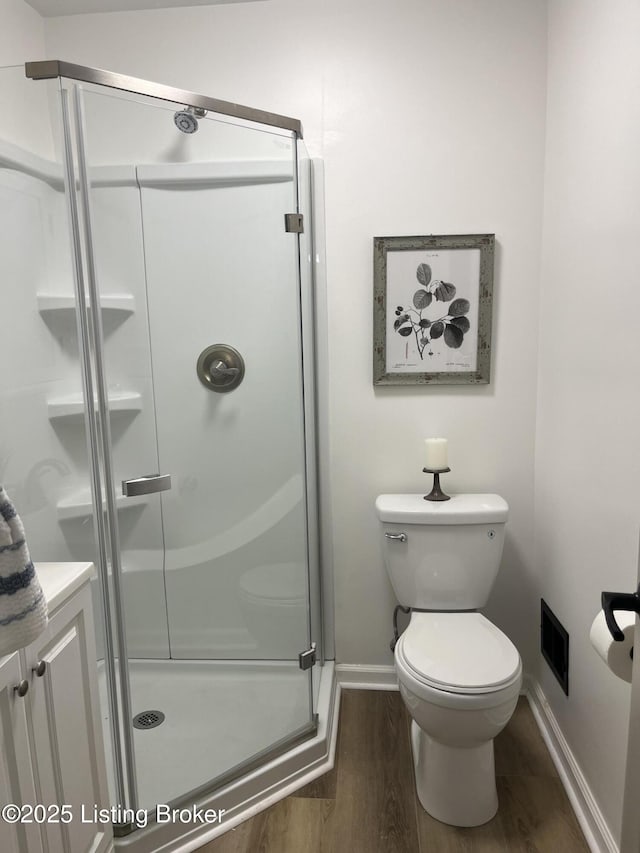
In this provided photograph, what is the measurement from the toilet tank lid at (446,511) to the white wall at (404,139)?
0.16 meters

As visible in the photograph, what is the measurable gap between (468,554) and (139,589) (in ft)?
3.62

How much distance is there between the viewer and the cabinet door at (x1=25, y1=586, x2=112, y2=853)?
1153mm

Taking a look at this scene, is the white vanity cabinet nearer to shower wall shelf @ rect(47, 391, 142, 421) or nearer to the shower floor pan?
the shower floor pan

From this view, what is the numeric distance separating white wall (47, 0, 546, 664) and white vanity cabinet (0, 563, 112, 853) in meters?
1.21

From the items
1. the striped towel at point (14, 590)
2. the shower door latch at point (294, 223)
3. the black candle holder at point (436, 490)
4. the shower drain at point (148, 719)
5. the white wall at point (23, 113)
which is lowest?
the shower drain at point (148, 719)

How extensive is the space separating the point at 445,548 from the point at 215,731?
0.96 m

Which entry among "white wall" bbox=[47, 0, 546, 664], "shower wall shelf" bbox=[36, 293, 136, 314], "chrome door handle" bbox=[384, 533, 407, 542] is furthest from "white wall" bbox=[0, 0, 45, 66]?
"chrome door handle" bbox=[384, 533, 407, 542]

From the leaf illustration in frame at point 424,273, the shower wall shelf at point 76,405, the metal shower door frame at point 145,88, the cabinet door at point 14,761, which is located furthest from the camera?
the leaf illustration in frame at point 424,273

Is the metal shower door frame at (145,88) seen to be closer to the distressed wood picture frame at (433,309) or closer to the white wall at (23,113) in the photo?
the white wall at (23,113)

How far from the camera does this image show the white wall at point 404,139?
6.58 ft

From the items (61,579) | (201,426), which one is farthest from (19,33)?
(61,579)

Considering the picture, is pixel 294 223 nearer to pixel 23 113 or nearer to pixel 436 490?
pixel 23 113

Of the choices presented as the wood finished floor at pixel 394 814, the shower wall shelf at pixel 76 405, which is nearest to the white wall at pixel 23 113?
the shower wall shelf at pixel 76 405

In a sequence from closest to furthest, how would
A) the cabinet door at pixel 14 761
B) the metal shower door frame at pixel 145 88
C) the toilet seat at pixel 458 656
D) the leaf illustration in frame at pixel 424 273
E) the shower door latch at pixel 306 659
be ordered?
the cabinet door at pixel 14 761
the metal shower door frame at pixel 145 88
the toilet seat at pixel 458 656
the shower door latch at pixel 306 659
the leaf illustration in frame at pixel 424 273
